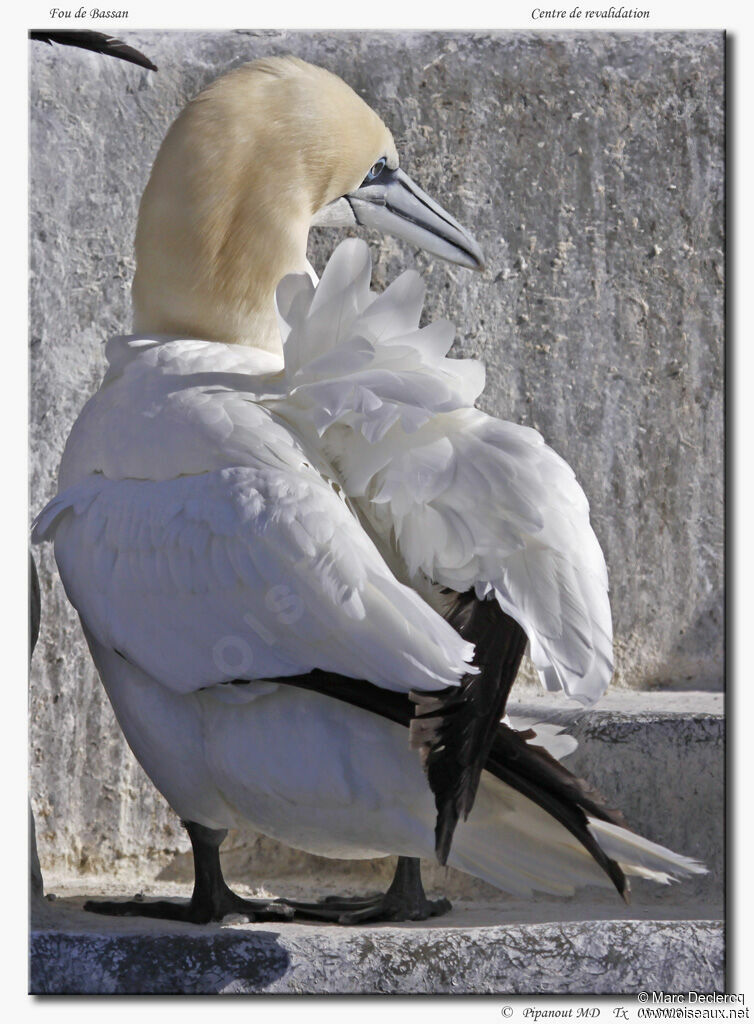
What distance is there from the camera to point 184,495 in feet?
5.37

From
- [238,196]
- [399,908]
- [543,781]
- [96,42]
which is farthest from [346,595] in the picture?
[96,42]

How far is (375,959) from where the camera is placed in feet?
5.54

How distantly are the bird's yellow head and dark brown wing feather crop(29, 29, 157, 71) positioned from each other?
0.46 meters

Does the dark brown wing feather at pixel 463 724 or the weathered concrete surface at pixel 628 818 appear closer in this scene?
the dark brown wing feather at pixel 463 724

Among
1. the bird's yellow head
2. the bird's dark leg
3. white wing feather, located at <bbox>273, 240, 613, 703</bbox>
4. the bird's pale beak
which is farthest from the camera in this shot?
the bird's pale beak

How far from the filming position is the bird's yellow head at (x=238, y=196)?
Result: 1.98 m

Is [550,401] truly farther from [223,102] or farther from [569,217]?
[223,102]

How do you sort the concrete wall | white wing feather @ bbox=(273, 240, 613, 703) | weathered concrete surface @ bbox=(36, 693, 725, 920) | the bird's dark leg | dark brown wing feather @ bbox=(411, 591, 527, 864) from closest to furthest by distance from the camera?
1. dark brown wing feather @ bbox=(411, 591, 527, 864)
2. white wing feather @ bbox=(273, 240, 613, 703)
3. the bird's dark leg
4. weathered concrete surface @ bbox=(36, 693, 725, 920)
5. the concrete wall

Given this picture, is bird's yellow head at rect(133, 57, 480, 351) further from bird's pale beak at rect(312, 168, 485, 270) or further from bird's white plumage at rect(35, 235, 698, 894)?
bird's white plumage at rect(35, 235, 698, 894)

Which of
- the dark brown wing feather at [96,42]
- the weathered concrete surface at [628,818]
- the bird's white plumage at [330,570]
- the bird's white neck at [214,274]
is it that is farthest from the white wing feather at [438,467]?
the dark brown wing feather at [96,42]

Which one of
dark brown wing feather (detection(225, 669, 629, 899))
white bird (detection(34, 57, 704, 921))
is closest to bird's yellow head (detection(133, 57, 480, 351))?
white bird (detection(34, 57, 704, 921))

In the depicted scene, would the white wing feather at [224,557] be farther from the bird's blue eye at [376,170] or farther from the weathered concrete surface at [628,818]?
the weathered concrete surface at [628,818]

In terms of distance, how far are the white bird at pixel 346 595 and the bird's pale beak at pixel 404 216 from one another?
47 centimetres

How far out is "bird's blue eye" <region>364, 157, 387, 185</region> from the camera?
218 centimetres
